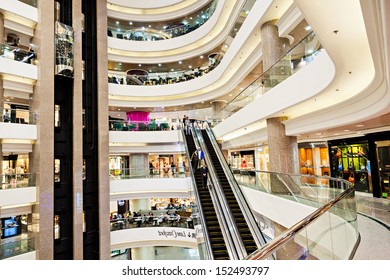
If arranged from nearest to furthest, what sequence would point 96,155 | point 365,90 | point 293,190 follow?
point 365,90
point 293,190
point 96,155

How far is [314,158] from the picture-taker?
15.7 metres

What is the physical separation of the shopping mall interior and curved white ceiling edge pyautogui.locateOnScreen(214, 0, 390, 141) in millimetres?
35

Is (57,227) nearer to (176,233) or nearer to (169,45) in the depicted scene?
(176,233)

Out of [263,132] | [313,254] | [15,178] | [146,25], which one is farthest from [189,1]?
[313,254]

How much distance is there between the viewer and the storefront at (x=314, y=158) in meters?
14.8

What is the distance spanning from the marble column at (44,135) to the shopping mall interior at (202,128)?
51mm

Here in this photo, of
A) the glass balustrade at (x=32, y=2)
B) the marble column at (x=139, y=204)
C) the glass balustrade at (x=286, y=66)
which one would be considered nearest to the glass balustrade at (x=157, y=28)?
the glass balustrade at (x=32, y=2)

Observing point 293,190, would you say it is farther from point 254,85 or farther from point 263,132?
point 263,132

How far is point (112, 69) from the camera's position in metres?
21.4

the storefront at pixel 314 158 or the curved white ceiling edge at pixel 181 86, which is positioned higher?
the curved white ceiling edge at pixel 181 86

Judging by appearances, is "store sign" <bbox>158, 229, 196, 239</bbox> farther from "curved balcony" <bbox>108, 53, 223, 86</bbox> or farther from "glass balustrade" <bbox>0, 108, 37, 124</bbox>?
"curved balcony" <bbox>108, 53, 223, 86</bbox>

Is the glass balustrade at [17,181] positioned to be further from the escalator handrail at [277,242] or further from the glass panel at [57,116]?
the escalator handrail at [277,242]

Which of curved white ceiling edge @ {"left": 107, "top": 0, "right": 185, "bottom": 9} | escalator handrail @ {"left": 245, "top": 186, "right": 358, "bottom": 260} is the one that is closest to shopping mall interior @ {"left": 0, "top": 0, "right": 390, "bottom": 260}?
escalator handrail @ {"left": 245, "top": 186, "right": 358, "bottom": 260}
